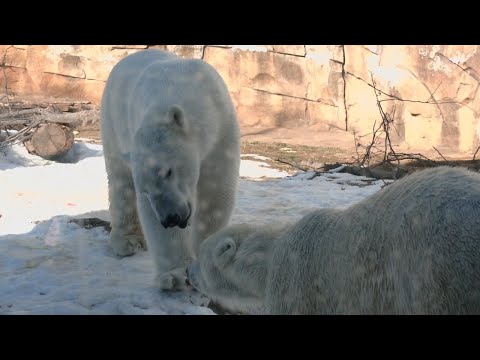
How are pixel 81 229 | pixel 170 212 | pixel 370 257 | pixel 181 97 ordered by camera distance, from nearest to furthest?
pixel 370 257 < pixel 170 212 < pixel 181 97 < pixel 81 229

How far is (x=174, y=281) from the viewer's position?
8.60ft

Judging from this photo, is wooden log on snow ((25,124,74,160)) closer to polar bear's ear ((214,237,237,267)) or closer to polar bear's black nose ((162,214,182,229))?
polar bear's black nose ((162,214,182,229))

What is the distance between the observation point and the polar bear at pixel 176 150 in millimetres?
2352

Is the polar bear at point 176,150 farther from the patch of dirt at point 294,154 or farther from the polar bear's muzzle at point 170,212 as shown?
the patch of dirt at point 294,154

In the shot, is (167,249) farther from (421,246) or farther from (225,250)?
(421,246)

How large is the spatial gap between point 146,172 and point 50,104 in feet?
16.9

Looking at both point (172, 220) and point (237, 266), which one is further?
point (172, 220)

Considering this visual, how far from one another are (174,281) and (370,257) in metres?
A: 1.34

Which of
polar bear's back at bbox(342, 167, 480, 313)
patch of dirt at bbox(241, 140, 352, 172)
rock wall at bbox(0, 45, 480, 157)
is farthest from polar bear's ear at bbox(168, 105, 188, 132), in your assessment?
rock wall at bbox(0, 45, 480, 157)

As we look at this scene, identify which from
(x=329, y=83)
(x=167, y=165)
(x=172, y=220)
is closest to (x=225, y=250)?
(x=172, y=220)

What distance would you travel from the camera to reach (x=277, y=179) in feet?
17.1

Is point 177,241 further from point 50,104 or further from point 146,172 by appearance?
point 50,104

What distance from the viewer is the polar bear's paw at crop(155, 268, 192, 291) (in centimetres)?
262
